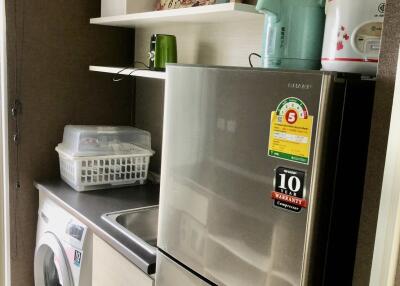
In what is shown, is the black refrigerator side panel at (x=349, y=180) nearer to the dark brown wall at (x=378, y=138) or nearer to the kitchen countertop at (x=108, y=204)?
the dark brown wall at (x=378, y=138)

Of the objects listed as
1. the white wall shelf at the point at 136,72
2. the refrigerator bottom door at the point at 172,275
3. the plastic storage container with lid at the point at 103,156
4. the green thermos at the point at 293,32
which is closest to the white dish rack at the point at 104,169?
the plastic storage container with lid at the point at 103,156

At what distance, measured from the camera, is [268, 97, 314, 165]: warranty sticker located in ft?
2.88

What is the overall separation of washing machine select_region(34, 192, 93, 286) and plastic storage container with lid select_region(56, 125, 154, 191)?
0.62ft

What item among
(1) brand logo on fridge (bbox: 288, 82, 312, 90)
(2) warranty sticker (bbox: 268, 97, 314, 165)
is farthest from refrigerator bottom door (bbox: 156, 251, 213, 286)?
(1) brand logo on fridge (bbox: 288, 82, 312, 90)

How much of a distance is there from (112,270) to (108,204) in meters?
0.41

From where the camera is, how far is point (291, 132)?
91 cm

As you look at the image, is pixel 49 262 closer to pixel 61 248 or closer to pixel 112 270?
pixel 61 248

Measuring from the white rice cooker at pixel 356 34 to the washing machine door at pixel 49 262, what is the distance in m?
1.43

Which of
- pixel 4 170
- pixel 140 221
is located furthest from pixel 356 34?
pixel 4 170

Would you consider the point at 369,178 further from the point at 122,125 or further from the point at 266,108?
the point at 122,125

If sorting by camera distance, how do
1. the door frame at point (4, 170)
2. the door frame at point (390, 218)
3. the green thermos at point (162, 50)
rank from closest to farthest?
the door frame at point (390, 218), the green thermos at point (162, 50), the door frame at point (4, 170)

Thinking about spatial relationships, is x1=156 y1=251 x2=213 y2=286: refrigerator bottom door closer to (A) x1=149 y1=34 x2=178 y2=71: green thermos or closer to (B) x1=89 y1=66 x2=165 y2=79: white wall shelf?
(B) x1=89 y1=66 x2=165 y2=79: white wall shelf

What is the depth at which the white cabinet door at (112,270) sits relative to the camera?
1420 millimetres

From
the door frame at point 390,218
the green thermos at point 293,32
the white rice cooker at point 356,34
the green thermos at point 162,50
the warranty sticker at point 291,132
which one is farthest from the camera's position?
the green thermos at point 162,50
